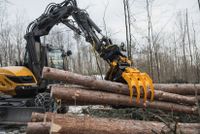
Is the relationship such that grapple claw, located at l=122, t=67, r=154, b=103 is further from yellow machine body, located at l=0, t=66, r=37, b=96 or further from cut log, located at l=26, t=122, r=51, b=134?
yellow machine body, located at l=0, t=66, r=37, b=96

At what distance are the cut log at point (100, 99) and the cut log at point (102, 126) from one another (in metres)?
0.98

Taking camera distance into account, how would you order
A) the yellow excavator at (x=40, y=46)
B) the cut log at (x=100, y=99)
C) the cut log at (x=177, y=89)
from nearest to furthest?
1. the cut log at (x=100, y=99)
2. the cut log at (x=177, y=89)
3. the yellow excavator at (x=40, y=46)

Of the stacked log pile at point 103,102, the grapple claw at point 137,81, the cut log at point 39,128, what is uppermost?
the grapple claw at point 137,81

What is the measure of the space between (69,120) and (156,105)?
2198mm

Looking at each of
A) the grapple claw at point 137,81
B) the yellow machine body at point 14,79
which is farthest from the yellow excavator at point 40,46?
the grapple claw at point 137,81

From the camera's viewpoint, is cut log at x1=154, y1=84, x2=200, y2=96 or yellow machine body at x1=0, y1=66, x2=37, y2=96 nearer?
cut log at x1=154, y1=84, x2=200, y2=96

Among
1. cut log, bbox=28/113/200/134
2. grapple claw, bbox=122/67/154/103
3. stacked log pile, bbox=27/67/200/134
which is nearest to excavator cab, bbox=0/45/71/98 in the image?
stacked log pile, bbox=27/67/200/134

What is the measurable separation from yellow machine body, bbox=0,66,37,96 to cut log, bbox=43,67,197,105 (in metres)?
4.46

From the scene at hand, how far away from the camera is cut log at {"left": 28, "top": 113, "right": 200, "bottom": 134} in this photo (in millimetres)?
4469

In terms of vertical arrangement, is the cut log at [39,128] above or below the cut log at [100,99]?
below

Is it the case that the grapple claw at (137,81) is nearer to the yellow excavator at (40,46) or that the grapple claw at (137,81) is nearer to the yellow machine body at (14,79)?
the yellow excavator at (40,46)

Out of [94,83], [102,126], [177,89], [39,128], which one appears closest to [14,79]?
[94,83]

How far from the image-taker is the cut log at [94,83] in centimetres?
570

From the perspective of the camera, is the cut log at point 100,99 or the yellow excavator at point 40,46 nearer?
the cut log at point 100,99
